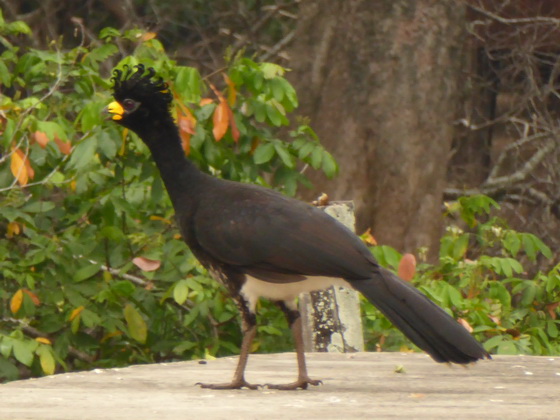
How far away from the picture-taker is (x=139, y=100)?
4496mm

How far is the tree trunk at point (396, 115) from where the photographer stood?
8.29 meters

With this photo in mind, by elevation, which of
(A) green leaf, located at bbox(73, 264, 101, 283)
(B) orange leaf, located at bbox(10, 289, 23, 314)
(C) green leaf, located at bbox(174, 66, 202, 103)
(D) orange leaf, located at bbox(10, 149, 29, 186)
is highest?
(C) green leaf, located at bbox(174, 66, 202, 103)

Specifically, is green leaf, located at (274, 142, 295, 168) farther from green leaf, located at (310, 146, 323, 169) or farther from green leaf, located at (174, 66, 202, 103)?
green leaf, located at (174, 66, 202, 103)

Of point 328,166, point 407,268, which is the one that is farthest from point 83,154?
point 407,268

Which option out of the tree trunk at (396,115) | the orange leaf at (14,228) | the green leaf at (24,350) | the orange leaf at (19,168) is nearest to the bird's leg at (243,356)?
the green leaf at (24,350)

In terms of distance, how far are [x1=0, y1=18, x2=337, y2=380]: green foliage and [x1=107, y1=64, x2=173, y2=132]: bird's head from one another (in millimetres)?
854

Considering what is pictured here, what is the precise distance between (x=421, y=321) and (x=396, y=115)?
4.49 meters

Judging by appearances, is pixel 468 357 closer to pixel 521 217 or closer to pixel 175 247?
pixel 175 247

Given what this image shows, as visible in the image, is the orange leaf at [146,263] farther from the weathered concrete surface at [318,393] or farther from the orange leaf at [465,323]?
the orange leaf at [465,323]

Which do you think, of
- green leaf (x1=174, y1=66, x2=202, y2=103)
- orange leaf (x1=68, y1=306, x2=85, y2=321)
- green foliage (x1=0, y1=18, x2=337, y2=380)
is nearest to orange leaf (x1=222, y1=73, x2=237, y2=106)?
green foliage (x1=0, y1=18, x2=337, y2=380)

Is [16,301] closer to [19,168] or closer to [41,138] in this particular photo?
[19,168]

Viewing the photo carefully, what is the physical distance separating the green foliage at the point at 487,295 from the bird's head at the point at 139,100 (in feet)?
→ 5.63

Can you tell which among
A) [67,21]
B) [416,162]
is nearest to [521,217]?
[416,162]

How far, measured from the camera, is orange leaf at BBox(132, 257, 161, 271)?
5.66 metres
